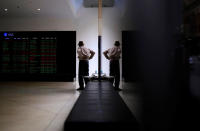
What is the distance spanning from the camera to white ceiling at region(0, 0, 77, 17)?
22.5 feet

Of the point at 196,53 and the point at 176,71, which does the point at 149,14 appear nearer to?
the point at 176,71

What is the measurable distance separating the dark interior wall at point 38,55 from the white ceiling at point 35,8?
0.90m

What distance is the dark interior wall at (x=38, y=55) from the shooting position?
905cm

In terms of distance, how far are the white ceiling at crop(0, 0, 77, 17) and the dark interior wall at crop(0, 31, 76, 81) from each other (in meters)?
0.90

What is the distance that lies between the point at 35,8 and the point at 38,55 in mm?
2410

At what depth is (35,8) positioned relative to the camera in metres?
7.64

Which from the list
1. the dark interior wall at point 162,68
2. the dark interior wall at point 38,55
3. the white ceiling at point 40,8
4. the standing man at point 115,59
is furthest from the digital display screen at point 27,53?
the dark interior wall at point 162,68

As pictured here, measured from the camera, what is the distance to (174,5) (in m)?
0.88

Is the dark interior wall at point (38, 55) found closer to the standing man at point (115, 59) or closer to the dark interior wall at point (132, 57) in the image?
the standing man at point (115, 59)

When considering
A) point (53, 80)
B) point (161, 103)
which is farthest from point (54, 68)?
point (161, 103)

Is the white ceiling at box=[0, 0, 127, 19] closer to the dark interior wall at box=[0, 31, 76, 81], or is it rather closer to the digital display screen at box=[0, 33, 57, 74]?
the dark interior wall at box=[0, 31, 76, 81]

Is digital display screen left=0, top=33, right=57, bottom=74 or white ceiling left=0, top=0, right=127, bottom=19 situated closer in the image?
→ white ceiling left=0, top=0, right=127, bottom=19

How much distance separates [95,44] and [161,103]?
328 inches

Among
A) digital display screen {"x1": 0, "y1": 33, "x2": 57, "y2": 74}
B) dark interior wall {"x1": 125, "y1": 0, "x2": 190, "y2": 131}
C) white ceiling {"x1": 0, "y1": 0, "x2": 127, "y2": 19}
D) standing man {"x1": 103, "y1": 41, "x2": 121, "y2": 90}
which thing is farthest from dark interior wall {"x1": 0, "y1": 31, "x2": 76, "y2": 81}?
dark interior wall {"x1": 125, "y1": 0, "x2": 190, "y2": 131}
